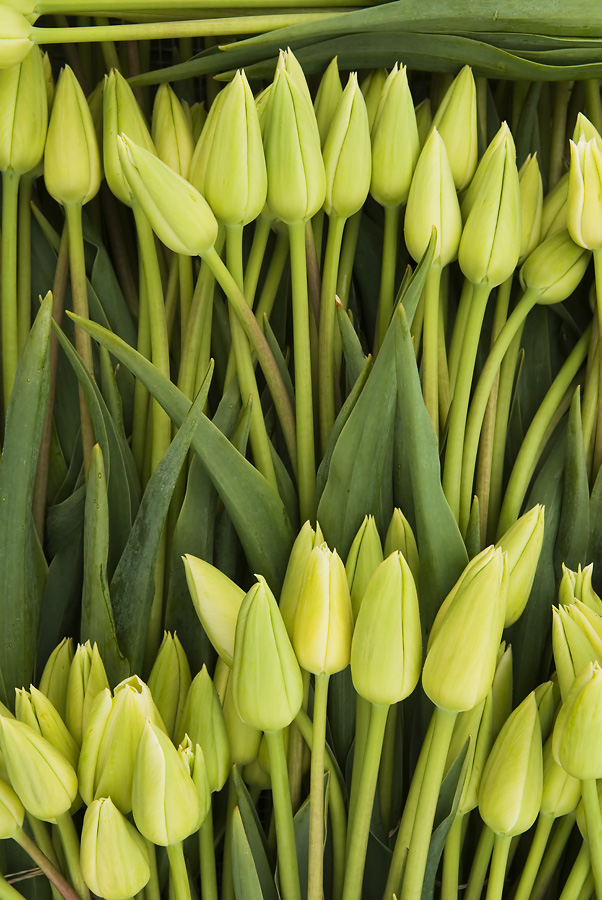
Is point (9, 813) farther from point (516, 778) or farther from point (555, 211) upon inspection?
point (555, 211)

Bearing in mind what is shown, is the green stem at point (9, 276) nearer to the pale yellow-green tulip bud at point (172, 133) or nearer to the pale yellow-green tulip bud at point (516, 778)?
the pale yellow-green tulip bud at point (172, 133)

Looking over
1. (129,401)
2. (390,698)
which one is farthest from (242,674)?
(129,401)

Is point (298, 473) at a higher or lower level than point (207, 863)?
higher

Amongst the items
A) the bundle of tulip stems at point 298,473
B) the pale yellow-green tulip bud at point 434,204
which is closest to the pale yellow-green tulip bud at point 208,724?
the bundle of tulip stems at point 298,473

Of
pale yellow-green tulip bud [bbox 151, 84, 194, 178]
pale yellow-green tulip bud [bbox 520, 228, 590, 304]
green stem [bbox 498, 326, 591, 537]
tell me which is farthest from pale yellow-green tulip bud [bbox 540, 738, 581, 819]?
pale yellow-green tulip bud [bbox 151, 84, 194, 178]

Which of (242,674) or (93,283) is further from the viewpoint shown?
(93,283)

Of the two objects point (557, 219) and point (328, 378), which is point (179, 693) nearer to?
point (328, 378)

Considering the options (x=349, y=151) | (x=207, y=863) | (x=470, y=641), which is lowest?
(x=207, y=863)

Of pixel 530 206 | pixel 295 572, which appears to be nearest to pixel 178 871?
pixel 295 572
